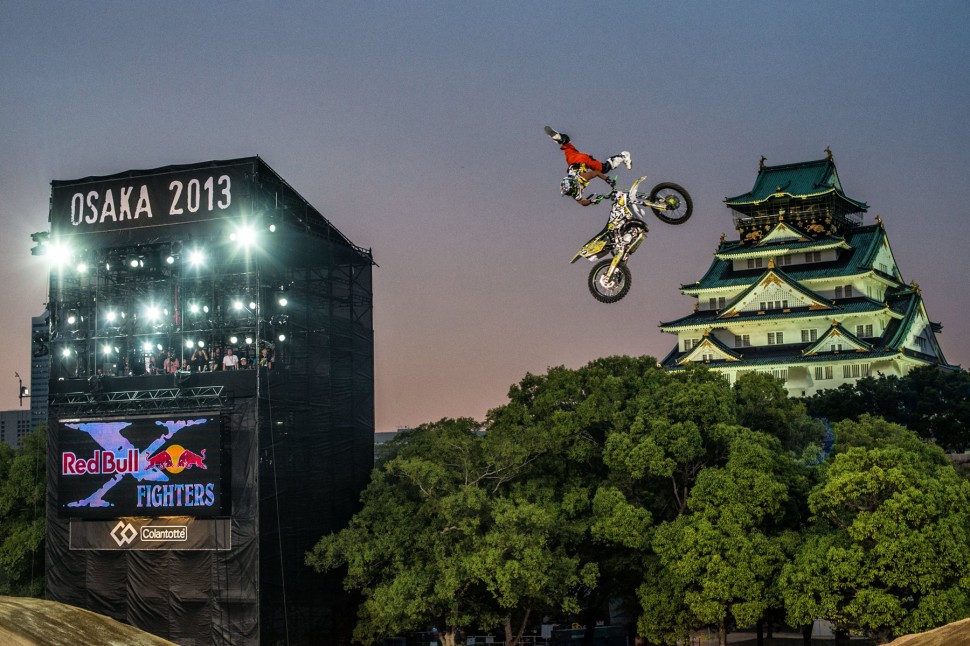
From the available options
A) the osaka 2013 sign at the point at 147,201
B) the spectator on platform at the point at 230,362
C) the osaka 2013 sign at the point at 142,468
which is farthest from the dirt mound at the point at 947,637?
the osaka 2013 sign at the point at 147,201

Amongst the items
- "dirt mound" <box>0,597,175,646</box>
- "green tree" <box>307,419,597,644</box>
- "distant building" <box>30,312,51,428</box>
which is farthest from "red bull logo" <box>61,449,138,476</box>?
"dirt mound" <box>0,597,175,646</box>

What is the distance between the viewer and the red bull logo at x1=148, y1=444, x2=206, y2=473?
34.0 m

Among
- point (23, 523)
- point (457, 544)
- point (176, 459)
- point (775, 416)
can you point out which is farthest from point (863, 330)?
point (23, 523)

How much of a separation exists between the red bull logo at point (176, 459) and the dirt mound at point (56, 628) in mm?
8231

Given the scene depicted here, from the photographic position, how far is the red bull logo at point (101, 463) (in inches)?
1368

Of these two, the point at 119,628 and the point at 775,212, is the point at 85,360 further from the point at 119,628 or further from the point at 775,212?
the point at 775,212

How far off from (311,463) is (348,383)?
3498 mm

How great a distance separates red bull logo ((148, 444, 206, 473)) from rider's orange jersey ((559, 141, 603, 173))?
18256mm

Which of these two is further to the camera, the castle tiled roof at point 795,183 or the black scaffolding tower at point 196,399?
the castle tiled roof at point 795,183

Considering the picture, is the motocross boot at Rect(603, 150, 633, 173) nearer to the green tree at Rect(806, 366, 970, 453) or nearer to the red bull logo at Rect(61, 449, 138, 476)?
the red bull logo at Rect(61, 449, 138, 476)

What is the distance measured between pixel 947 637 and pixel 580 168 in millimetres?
11176

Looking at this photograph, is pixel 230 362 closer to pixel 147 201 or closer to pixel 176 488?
pixel 176 488

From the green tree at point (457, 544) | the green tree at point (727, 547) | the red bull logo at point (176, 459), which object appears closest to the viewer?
the green tree at point (727, 547)

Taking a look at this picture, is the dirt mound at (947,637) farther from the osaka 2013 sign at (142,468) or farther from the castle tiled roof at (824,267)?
the castle tiled roof at (824,267)
